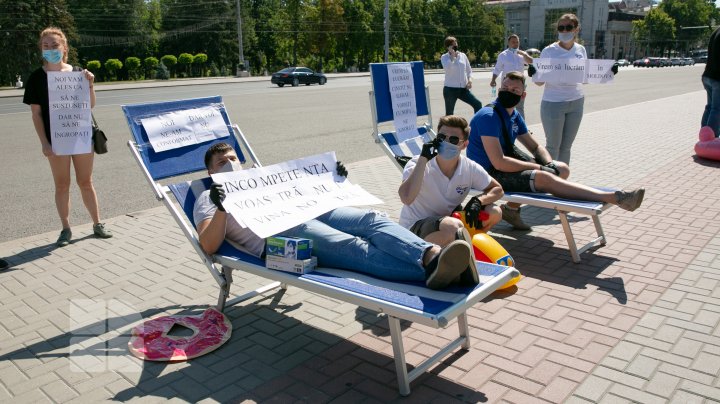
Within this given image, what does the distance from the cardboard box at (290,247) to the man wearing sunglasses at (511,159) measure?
2.57 meters

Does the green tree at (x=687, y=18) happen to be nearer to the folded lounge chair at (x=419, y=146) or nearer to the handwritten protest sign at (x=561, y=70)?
the handwritten protest sign at (x=561, y=70)

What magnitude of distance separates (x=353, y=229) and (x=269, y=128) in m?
10.6

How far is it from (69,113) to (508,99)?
421cm

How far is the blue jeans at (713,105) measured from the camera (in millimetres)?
Result: 9672

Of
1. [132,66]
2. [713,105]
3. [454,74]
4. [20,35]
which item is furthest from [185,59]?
[713,105]

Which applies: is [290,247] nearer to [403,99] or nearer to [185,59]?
[403,99]

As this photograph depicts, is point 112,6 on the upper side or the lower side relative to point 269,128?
upper

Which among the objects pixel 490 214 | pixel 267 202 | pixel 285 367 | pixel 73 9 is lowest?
pixel 285 367

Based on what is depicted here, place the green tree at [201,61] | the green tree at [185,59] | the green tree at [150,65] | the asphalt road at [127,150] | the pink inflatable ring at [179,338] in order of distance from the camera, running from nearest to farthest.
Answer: the pink inflatable ring at [179,338] → the asphalt road at [127,150] → the green tree at [150,65] → the green tree at [185,59] → the green tree at [201,61]

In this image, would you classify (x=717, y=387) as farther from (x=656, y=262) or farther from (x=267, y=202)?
(x=267, y=202)

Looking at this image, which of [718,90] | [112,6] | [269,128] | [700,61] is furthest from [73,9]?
[700,61]

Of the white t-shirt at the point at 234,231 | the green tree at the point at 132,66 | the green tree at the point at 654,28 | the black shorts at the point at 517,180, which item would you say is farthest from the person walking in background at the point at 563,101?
the green tree at the point at 654,28

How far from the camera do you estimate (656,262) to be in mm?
5035

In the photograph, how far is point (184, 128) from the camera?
4.93m
